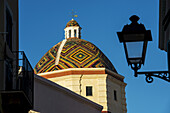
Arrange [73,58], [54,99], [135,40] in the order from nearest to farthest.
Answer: [135,40] < [54,99] < [73,58]

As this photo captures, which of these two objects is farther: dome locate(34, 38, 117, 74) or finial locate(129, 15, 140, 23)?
dome locate(34, 38, 117, 74)

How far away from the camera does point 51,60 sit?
4119 cm

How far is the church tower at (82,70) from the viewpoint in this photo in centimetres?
4088

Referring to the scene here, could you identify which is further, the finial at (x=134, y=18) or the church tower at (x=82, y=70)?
the church tower at (x=82, y=70)

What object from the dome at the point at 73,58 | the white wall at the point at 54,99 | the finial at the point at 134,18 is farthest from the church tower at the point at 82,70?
the finial at the point at 134,18

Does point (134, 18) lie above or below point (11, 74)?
above

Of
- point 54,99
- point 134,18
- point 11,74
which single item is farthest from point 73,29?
point 134,18

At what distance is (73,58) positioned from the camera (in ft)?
134

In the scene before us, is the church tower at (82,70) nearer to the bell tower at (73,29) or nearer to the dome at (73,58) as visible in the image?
the dome at (73,58)

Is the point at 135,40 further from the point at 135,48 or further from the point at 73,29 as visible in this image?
the point at 73,29

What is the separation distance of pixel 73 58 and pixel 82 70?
1.01 m

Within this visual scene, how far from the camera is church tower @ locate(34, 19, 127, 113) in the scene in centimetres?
4088

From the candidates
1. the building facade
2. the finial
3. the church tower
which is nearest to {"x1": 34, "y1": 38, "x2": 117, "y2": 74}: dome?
the church tower

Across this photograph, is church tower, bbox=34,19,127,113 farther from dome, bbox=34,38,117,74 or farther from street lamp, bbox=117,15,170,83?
street lamp, bbox=117,15,170,83
